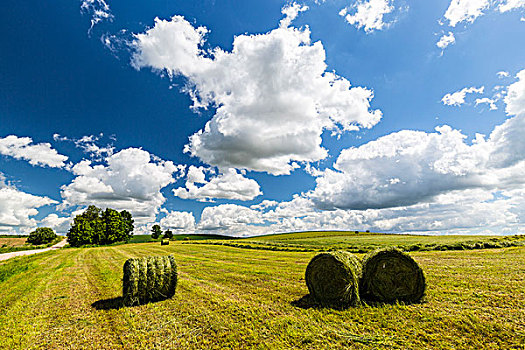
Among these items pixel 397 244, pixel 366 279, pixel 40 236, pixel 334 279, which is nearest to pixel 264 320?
pixel 334 279

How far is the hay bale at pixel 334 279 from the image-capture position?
811 cm

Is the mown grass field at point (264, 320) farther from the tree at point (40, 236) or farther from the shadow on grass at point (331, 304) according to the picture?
the tree at point (40, 236)

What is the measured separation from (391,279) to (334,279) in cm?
195

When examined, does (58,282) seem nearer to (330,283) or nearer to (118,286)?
(118,286)

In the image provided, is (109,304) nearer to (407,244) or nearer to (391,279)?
(391,279)

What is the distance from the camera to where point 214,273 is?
14.5m

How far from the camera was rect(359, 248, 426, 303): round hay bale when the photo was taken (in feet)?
27.1

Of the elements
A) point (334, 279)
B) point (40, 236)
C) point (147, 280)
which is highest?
point (334, 279)

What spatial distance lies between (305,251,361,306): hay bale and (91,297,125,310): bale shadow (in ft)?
21.4

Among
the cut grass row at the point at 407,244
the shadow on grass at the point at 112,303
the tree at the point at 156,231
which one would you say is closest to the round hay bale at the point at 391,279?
the cut grass row at the point at 407,244

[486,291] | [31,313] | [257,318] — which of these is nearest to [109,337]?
[257,318]

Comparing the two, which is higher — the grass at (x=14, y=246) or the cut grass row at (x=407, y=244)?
the cut grass row at (x=407, y=244)

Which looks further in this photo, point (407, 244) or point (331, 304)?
point (407, 244)

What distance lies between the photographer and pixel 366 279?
29.2 ft
